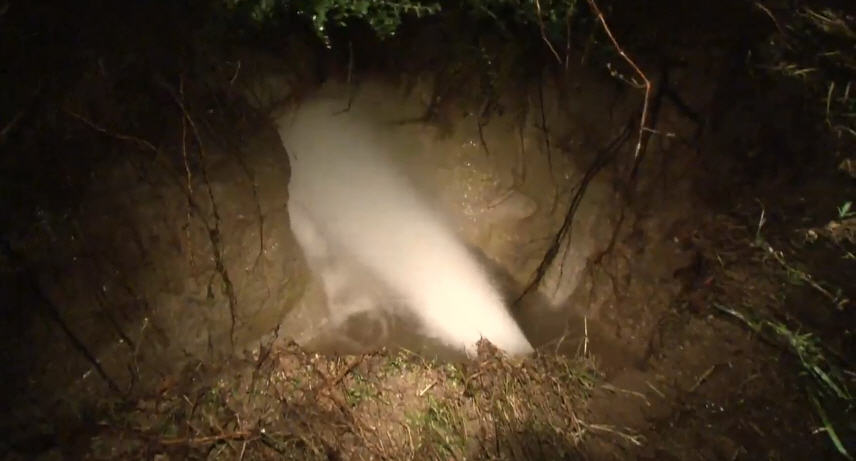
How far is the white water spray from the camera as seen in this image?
2908mm

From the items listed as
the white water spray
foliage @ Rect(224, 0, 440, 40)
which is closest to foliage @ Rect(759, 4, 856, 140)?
foliage @ Rect(224, 0, 440, 40)

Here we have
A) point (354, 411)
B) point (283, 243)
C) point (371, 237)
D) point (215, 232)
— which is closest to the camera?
point (354, 411)

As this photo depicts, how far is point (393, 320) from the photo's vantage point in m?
2.87

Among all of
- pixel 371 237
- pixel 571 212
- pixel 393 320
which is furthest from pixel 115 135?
pixel 571 212

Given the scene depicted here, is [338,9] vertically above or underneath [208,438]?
above

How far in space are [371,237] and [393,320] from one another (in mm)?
567

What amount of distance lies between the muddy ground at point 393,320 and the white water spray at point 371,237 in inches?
8.5

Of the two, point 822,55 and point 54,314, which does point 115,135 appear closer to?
point 54,314

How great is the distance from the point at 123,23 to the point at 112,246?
3.11 feet

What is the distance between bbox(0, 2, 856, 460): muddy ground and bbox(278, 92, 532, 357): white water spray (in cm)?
22

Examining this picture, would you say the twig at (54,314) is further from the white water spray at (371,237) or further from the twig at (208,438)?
the white water spray at (371,237)

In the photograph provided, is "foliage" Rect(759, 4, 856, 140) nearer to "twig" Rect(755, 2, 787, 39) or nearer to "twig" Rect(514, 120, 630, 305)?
"twig" Rect(755, 2, 787, 39)

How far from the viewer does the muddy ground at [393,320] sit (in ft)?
6.56

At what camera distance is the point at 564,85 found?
2.70m
